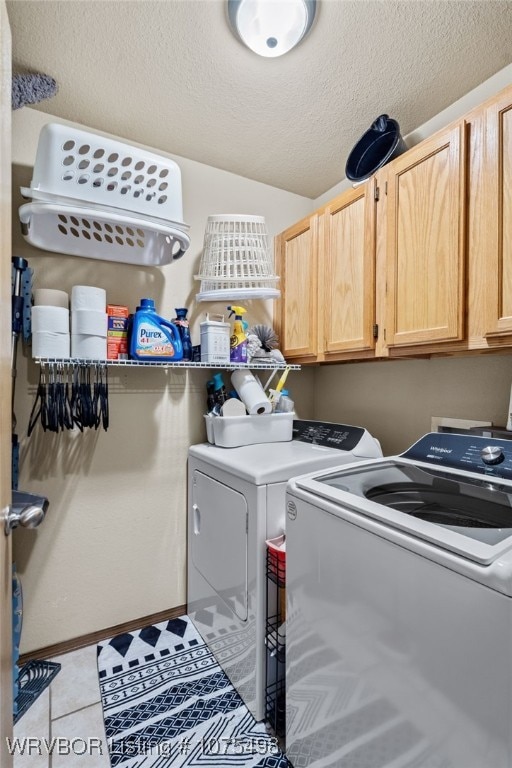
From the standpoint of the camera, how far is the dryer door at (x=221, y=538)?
4.93 feet

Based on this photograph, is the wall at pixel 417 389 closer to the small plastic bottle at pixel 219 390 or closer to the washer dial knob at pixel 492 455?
the washer dial knob at pixel 492 455

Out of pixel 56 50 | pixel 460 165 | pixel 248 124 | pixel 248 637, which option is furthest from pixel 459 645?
pixel 56 50

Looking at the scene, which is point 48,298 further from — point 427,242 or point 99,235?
point 427,242

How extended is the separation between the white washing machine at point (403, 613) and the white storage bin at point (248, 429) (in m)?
0.71

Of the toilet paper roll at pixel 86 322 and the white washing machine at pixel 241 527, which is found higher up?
the toilet paper roll at pixel 86 322

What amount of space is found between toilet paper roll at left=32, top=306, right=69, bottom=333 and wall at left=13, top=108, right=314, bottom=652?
242 millimetres

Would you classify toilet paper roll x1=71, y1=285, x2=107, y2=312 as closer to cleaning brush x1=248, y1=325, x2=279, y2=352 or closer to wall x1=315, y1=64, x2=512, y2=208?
cleaning brush x1=248, y1=325, x2=279, y2=352

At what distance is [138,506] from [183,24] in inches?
82.3

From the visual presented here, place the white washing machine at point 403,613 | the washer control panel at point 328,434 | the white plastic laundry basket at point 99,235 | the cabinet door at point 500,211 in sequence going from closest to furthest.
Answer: the white washing machine at point 403,613
the cabinet door at point 500,211
the white plastic laundry basket at point 99,235
the washer control panel at point 328,434

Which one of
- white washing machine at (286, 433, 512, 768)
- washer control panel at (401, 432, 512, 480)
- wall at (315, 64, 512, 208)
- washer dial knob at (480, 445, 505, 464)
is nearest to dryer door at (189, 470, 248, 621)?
white washing machine at (286, 433, 512, 768)

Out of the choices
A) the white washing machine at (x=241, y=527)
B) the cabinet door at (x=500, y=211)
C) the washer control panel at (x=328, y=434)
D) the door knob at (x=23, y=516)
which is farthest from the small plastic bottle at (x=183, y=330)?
the cabinet door at (x=500, y=211)

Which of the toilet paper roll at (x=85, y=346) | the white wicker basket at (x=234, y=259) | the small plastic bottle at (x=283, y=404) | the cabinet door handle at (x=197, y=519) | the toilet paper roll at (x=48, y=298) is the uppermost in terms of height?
the white wicker basket at (x=234, y=259)

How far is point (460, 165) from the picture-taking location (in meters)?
1.29

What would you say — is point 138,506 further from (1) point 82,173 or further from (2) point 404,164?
(2) point 404,164
